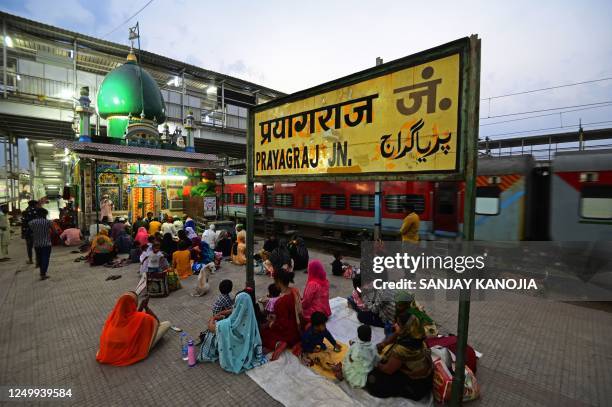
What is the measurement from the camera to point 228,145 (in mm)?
23109

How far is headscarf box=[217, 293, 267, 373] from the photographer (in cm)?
388

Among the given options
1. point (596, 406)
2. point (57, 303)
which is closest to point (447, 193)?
point (596, 406)

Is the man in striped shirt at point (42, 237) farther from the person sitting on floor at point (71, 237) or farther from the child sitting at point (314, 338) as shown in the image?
the child sitting at point (314, 338)

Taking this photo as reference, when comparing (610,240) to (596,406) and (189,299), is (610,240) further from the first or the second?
(189,299)

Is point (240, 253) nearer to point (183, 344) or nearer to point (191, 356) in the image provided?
point (183, 344)

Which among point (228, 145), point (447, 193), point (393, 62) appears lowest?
point (447, 193)

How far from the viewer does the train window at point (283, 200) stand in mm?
15094

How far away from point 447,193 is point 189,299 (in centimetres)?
872

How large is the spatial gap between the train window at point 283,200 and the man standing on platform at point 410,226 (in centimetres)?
876

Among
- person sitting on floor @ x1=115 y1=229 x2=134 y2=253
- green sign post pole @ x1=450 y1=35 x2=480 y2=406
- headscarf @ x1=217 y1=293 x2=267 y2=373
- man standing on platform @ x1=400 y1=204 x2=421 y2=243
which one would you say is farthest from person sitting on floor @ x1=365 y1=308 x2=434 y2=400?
person sitting on floor @ x1=115 y1=229 x2=134 y2=253

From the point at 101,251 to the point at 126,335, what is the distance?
21.4 ft

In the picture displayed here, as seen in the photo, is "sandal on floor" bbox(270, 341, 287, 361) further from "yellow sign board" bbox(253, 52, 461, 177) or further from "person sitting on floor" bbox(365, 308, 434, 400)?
"yellow sign board" bbox(253, 52, 461, 177)

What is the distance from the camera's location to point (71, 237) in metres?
12.0

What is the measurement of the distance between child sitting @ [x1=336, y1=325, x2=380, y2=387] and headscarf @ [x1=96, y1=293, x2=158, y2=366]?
119 inches
